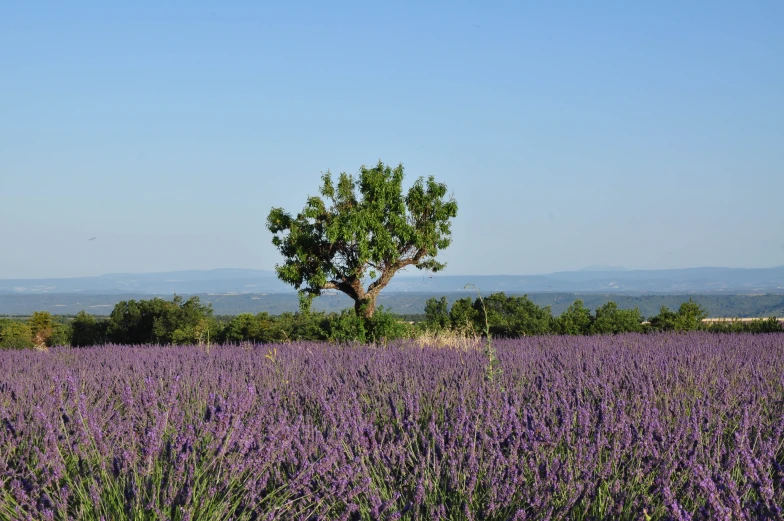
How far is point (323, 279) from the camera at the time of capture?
50.6ft

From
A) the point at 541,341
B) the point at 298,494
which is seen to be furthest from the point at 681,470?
the point at 541,341

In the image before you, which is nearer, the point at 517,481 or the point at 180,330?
the point at 517,481

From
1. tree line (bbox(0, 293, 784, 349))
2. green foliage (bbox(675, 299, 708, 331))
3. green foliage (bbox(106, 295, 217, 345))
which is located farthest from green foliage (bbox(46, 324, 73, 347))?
green foliage (bbox(675, 299, 708, 331))

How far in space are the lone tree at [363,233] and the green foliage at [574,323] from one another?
3054 mm

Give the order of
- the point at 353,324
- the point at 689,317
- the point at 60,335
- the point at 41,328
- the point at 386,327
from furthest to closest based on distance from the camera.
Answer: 1. the point at 60,335
2. the point at 41,328
3. the point at 689,317
4. the point at 353,324
5. the point at 386,327

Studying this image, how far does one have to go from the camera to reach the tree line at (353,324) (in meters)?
13.0

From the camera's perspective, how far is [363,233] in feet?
49.5

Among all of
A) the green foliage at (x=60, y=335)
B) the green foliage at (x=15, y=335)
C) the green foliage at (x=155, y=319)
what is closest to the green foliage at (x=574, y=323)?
the green foliage at (x=155, y=319)

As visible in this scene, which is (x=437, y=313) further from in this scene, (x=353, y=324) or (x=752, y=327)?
(x=752, y=327)

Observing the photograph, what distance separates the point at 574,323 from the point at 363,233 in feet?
14.2

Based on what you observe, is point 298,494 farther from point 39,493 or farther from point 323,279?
point 323,279

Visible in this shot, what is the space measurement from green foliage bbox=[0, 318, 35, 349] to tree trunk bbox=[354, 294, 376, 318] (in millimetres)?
6816

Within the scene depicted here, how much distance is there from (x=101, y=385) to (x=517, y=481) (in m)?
3.98

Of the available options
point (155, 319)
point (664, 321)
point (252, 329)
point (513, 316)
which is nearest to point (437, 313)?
point (513, 316)
